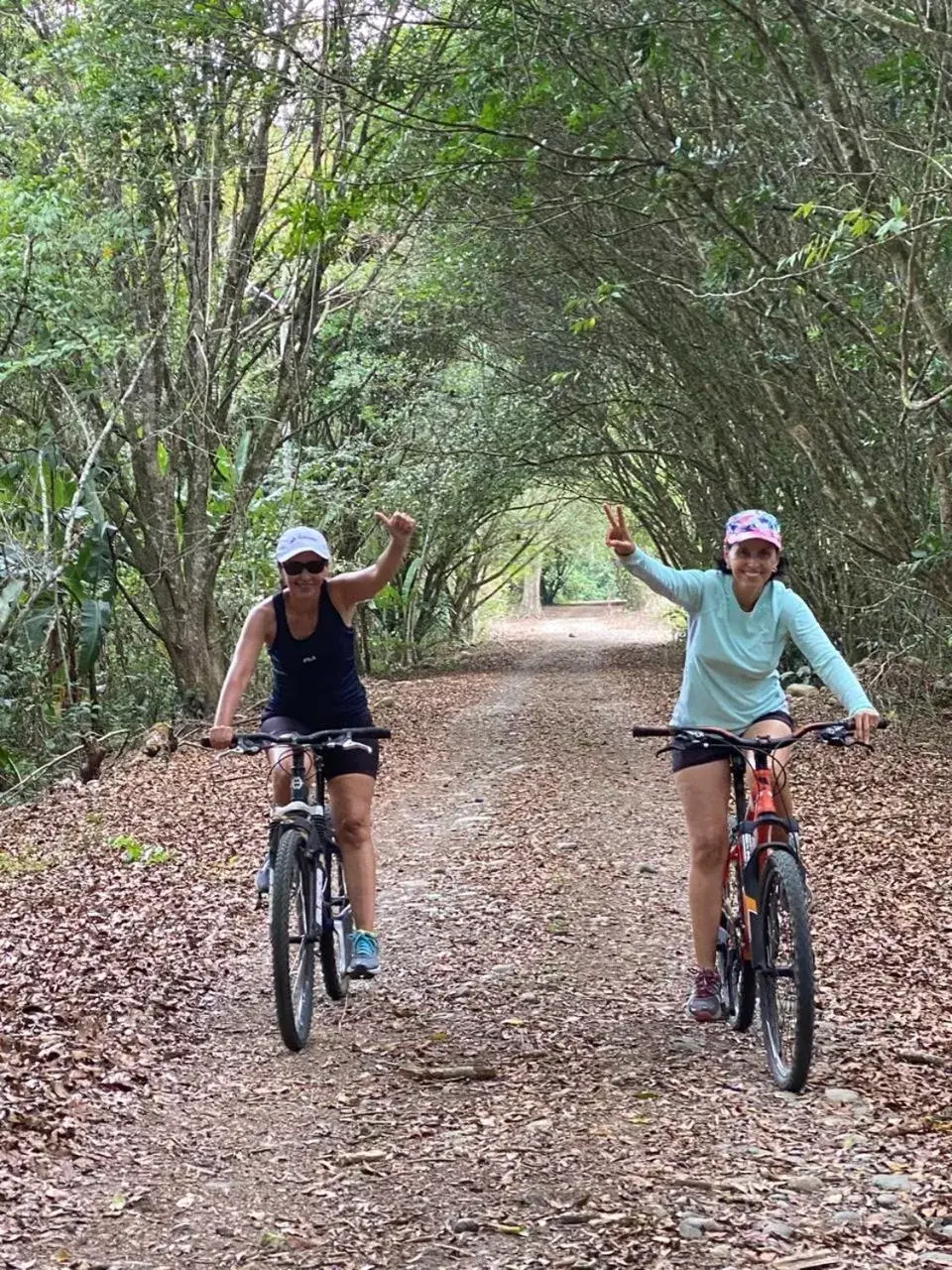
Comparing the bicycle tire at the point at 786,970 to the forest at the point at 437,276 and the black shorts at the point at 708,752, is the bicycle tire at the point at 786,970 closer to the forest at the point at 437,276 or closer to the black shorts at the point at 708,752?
the black shorts at the point at 708,752

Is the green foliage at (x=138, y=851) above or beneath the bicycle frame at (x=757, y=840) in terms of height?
beneath

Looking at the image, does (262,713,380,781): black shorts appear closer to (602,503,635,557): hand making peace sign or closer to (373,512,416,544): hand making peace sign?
(373,512,416,544): hand making peace sign

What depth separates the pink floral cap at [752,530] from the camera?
15.5ft

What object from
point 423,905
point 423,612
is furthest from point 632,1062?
point 423,612

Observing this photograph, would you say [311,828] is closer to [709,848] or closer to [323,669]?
[323,669]

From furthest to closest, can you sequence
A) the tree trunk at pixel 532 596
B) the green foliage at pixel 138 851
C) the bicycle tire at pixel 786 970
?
the tree trunk at pixel 532 596
the green foliage at pixel 138 851
the bicycle tire at pixel 786 970

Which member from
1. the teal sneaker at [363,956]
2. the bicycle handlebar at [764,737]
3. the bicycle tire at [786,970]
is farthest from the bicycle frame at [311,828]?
the bicycle tire at [786,970]

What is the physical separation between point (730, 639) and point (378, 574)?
1.42 metres

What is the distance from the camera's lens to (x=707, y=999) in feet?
16.5

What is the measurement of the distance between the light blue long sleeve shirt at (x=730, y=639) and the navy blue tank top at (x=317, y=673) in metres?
1.26

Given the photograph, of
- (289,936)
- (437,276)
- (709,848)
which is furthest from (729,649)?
(437,276)

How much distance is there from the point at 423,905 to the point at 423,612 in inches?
900

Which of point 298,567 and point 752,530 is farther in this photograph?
point 298,567

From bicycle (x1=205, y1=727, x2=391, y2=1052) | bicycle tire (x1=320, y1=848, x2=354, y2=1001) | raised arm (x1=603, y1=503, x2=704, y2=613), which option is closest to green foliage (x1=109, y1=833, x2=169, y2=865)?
bicycle tire (x1=320, y1=848, x2=354, y2=1001)
